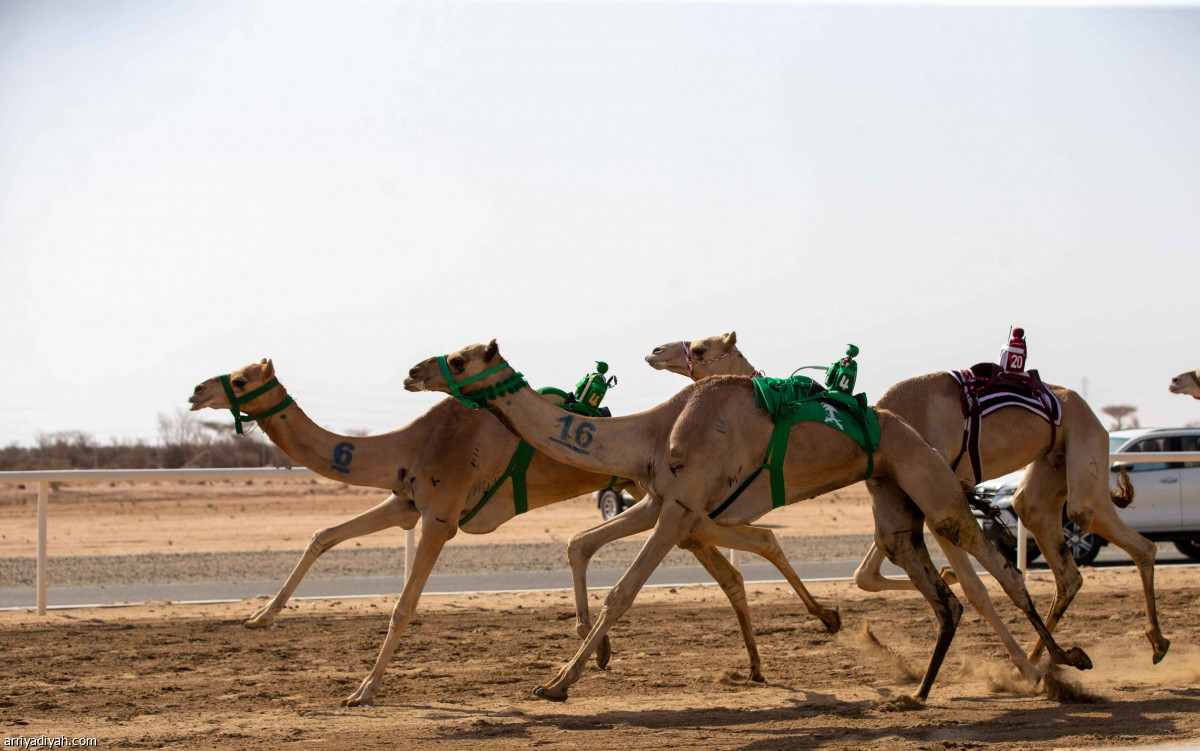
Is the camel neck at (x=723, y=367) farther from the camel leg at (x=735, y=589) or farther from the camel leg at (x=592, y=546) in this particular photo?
the camel leg at (x=592, y=546)

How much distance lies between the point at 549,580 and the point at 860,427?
846cm

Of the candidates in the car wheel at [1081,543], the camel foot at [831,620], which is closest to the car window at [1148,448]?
the car wheel at [1081,543]

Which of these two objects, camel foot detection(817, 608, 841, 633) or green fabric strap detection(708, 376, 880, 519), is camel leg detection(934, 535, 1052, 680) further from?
camel foot detection(817, 608, 841, 633)

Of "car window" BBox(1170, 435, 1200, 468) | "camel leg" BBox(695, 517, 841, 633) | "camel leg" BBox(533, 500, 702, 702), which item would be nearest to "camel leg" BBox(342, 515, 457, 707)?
"camel leg" BBox(533, 500, 702, 702)

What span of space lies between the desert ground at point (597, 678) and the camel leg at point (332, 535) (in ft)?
1.71

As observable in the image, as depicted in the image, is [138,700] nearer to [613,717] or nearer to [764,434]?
[613,717]

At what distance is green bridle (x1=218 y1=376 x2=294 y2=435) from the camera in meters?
8.41

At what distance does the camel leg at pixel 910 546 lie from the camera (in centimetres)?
782

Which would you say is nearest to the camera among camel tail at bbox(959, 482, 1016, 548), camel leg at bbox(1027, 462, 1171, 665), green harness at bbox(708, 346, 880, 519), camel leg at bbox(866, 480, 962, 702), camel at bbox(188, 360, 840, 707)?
green harness at bbox(708, 346, 880, 519)

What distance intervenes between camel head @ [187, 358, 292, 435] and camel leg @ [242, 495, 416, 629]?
102 centimetres

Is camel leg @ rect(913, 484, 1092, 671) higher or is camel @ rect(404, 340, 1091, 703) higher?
camel @ rect(404, 340, 1091, 703)

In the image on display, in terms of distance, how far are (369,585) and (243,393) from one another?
289 inches

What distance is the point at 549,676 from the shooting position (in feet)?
30.0

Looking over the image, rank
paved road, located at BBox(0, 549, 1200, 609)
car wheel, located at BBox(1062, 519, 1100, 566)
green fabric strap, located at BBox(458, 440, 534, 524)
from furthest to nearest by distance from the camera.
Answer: car wheel, located at BBox(1062, 519, 1100, 566)
paved road, located at BBox(0, 549, 1200, 609)
green fabric strap, located at BBox(458, 440, 534, 524)
